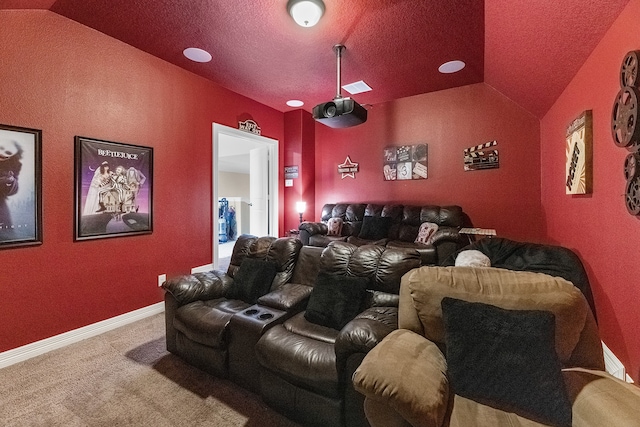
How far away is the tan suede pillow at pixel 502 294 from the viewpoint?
47.5 inches

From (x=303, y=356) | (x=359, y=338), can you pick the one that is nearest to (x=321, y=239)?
(x=303, y=356)

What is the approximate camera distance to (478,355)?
1.19 m

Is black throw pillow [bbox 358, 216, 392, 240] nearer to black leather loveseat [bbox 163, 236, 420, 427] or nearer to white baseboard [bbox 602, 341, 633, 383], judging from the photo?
black leather loveseat [bbox 163, 236, 420, 427]

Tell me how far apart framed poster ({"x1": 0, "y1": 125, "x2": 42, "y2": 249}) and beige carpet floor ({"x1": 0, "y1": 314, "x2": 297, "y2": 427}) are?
99 centimetres

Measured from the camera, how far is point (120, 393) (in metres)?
1.80

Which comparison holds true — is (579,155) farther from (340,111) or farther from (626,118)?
(340,111)

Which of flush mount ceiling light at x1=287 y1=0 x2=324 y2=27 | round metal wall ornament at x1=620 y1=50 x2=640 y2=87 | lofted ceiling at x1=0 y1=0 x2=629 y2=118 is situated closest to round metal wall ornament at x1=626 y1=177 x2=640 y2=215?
round metal wall ornament at x1=620 y1=50 x2=640 y2=87

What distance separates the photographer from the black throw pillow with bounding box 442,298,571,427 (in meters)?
1.07

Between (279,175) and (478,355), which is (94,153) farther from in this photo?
(478,355)

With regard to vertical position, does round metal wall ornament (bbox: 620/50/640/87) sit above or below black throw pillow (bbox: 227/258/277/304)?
above

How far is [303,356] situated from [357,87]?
353 centimetres

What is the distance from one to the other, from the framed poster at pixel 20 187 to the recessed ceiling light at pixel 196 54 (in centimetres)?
152

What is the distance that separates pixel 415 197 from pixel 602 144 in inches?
108

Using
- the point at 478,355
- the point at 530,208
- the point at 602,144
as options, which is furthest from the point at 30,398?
the point at 530,208
